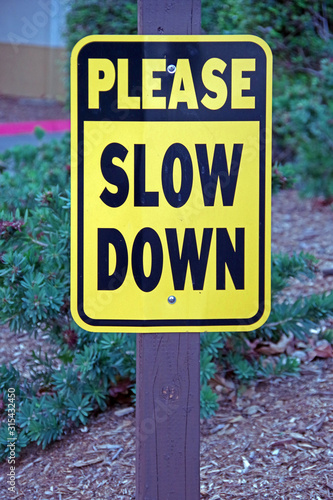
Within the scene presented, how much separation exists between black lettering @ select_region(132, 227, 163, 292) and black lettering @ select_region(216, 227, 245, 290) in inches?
6.0

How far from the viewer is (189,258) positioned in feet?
5.71

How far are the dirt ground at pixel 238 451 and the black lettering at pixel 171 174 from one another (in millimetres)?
1226

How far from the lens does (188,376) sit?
5.90 ft

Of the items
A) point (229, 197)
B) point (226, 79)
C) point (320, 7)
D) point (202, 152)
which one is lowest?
point (229, 197)

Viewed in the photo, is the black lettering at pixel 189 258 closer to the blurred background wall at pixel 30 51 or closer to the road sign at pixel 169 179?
the road sign at pixel 169 179

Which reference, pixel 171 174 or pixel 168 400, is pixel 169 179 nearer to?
pixel 171 174

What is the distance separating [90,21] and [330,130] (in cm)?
489

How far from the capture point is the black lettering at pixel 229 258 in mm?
1739

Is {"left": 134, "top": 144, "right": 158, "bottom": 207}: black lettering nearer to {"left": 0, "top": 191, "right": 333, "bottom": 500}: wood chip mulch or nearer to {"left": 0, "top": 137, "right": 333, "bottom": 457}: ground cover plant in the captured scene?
{"left": 0, "top": 137, "right": 333, "bottom": 457}: ground cover plant

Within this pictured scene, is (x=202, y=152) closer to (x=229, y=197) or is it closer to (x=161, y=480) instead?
(x=229, y=197)

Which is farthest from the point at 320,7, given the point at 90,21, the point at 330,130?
the point at 90,21

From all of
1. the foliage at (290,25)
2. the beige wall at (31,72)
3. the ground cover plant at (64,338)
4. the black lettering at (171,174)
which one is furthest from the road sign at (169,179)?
the beige wall at (31,72)

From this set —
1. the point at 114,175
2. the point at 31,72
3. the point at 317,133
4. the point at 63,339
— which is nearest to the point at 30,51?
the point at 31,72

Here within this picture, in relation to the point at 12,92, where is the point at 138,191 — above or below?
below
